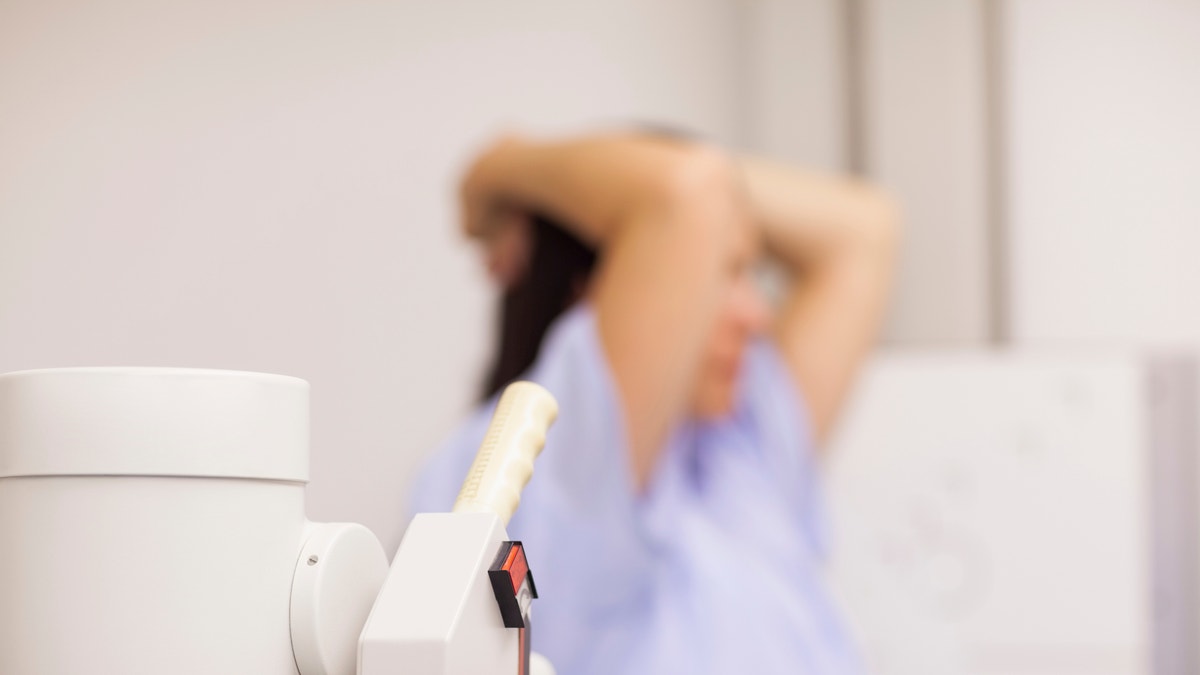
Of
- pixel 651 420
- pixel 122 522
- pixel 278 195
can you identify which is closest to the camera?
pixel 122 522

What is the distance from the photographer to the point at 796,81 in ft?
4.96

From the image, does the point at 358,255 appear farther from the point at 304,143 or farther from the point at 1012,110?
the point at 1012,110

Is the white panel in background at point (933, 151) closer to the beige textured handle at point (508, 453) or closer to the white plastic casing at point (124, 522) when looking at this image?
the beige textured handle at point (508, 453)

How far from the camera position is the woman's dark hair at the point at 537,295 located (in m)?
0.99

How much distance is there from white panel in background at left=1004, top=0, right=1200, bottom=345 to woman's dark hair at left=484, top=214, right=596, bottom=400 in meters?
0.76

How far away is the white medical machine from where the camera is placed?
12.1 inches

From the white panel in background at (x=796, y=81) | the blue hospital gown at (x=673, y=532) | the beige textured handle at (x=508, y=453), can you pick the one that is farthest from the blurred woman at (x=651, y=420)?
the beige textured handle at (x=508, y=453)

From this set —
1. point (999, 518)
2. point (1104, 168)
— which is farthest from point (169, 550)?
point (1104, 168)

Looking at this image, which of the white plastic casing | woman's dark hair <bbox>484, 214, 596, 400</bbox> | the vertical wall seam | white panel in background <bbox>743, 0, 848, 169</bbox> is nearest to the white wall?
woman's dark hair <bbox>484, 214, 596, 400</bbox>

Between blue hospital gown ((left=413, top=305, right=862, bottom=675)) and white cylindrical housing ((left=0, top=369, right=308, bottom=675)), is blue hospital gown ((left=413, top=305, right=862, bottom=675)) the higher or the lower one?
the lower one

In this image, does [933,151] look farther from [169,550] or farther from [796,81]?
[169,550]

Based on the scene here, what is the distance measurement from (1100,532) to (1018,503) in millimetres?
106

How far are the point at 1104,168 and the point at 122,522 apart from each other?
149 centimetres

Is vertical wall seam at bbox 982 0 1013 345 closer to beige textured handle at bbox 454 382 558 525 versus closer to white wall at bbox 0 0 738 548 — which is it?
white wall at bbox 0 0 738 548
